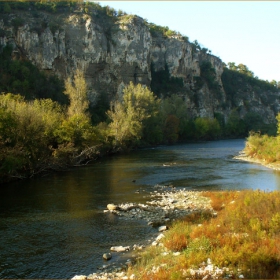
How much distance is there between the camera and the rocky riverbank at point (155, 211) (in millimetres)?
11359

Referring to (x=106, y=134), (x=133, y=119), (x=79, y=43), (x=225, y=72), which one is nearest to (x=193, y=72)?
(x=225, y=72)

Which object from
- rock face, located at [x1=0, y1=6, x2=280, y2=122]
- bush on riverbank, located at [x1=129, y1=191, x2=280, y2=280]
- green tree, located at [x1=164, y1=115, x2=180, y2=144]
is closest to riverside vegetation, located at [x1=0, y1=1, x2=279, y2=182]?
green tree, located at [x1=164, y1=115, x2=180, y2=144]

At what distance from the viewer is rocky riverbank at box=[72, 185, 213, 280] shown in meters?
11.4

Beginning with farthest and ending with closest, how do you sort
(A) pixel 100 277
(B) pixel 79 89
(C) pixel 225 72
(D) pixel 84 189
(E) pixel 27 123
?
(C) pixel 225 72
(B) pixel 79 89
(E) pixel 27 123
(D) pixel 84 189
(A) pixel 100 277

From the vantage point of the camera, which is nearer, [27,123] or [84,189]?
[84,189]

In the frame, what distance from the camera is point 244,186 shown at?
25281 mm

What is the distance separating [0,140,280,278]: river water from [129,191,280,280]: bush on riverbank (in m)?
1.80

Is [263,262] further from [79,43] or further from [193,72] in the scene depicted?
[193,72]

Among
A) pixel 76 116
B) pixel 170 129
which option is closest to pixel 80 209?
pixel 76 116

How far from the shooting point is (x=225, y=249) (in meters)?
10.8

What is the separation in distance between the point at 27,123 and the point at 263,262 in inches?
978

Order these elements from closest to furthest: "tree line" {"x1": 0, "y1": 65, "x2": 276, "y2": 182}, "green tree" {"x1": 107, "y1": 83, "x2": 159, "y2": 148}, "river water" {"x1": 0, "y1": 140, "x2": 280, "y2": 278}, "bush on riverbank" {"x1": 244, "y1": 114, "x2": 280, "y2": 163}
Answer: "river water" {"x1": 0, "y1": 140, "x2": 280, "y2": 278}, "tree line" {"x1": 0, "y1": 65, "x2": 276, "y2": 182}, "bush on riverbank" {"x1": 244, "y1": 114, "x2": 280, "y2": 163}, "green tree" {"x1": 107, "y1": 83, "x2": 159, "y2": 148}

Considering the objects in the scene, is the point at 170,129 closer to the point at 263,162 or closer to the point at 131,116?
the point at 131,116

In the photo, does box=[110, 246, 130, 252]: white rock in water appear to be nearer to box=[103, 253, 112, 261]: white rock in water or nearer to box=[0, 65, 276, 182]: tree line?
box=[103, 253, 112, 261]: white rock in water
